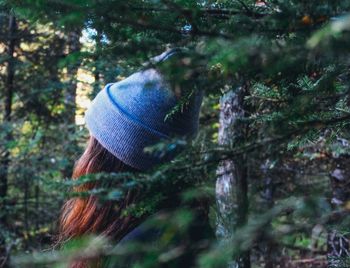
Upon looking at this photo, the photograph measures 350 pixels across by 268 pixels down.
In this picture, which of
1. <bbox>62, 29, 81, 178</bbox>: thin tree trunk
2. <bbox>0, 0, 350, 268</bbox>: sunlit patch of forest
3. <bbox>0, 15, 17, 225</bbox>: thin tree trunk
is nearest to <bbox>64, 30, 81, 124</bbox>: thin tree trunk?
<bbox>62, 29, 81, 178</bbox>: thin tree trunk

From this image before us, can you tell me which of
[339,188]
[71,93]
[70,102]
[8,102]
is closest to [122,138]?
[339,188]

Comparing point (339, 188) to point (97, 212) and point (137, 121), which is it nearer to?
point (137, 121)

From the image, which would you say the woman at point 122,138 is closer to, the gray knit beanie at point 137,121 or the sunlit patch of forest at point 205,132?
the gray knit beanie at point 137,121

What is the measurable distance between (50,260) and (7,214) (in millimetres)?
9085

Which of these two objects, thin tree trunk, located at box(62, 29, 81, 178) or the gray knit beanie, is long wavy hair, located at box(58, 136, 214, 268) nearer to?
the gray knit beanie

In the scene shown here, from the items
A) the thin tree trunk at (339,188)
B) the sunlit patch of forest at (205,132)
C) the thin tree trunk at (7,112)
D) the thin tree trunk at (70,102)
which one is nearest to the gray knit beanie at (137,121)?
the sunlit patch of forest at (205,132)

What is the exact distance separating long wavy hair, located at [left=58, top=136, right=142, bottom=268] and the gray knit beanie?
7 cm

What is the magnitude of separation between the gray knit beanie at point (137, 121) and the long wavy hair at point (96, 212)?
0.07 m

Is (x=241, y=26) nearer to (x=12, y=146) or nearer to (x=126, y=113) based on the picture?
(x=126, y=113)

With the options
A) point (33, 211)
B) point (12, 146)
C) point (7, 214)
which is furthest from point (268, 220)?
point (33, 211)

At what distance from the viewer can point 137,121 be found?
2.83 metres

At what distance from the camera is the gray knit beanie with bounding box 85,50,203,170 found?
2.74 meters

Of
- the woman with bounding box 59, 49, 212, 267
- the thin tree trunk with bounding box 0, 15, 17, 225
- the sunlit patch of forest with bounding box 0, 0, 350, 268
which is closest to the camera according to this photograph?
the sunlit patch of forest with bounding box 0, 0, 350, 268

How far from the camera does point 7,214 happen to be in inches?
393
